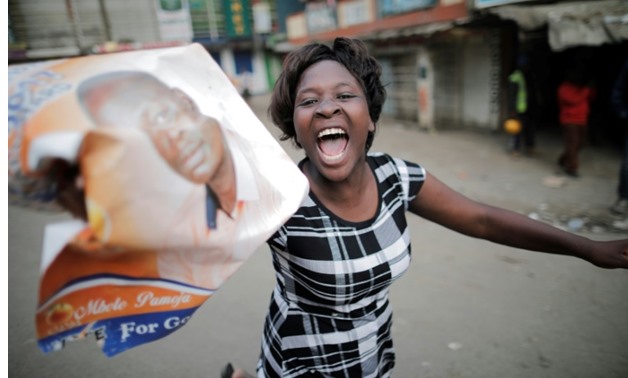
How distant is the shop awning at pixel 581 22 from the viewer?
569 cm

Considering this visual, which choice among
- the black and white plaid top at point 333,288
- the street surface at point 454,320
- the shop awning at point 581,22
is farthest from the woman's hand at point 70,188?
the shop awning at point 581,22

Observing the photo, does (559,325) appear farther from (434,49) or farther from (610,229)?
(434,49)

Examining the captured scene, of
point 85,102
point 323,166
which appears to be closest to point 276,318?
point 323,166

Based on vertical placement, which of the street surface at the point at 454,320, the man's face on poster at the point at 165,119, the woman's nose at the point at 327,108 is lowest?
the street surface at the point at 454,320

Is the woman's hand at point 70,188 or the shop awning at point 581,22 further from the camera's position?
the shop awning at point 581,22

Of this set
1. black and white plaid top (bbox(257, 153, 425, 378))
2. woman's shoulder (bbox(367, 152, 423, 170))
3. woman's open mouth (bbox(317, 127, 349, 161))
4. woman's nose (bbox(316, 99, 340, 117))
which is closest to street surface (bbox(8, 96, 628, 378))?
black and white plaid top (bbox(257, 153, 425, 378))

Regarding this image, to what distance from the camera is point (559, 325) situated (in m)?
2.83

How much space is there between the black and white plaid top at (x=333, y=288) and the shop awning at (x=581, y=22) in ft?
20.0

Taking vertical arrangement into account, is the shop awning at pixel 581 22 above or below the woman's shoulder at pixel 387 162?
above

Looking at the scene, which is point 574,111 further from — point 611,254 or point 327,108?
point 327,108

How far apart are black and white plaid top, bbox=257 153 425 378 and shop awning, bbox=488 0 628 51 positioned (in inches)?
240

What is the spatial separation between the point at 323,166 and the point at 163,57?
567 millimetres

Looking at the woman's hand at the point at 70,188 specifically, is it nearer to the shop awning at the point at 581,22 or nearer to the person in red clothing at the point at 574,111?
the person in red clothing at the point at 574,111

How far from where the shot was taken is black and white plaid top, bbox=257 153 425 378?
1184 mm
